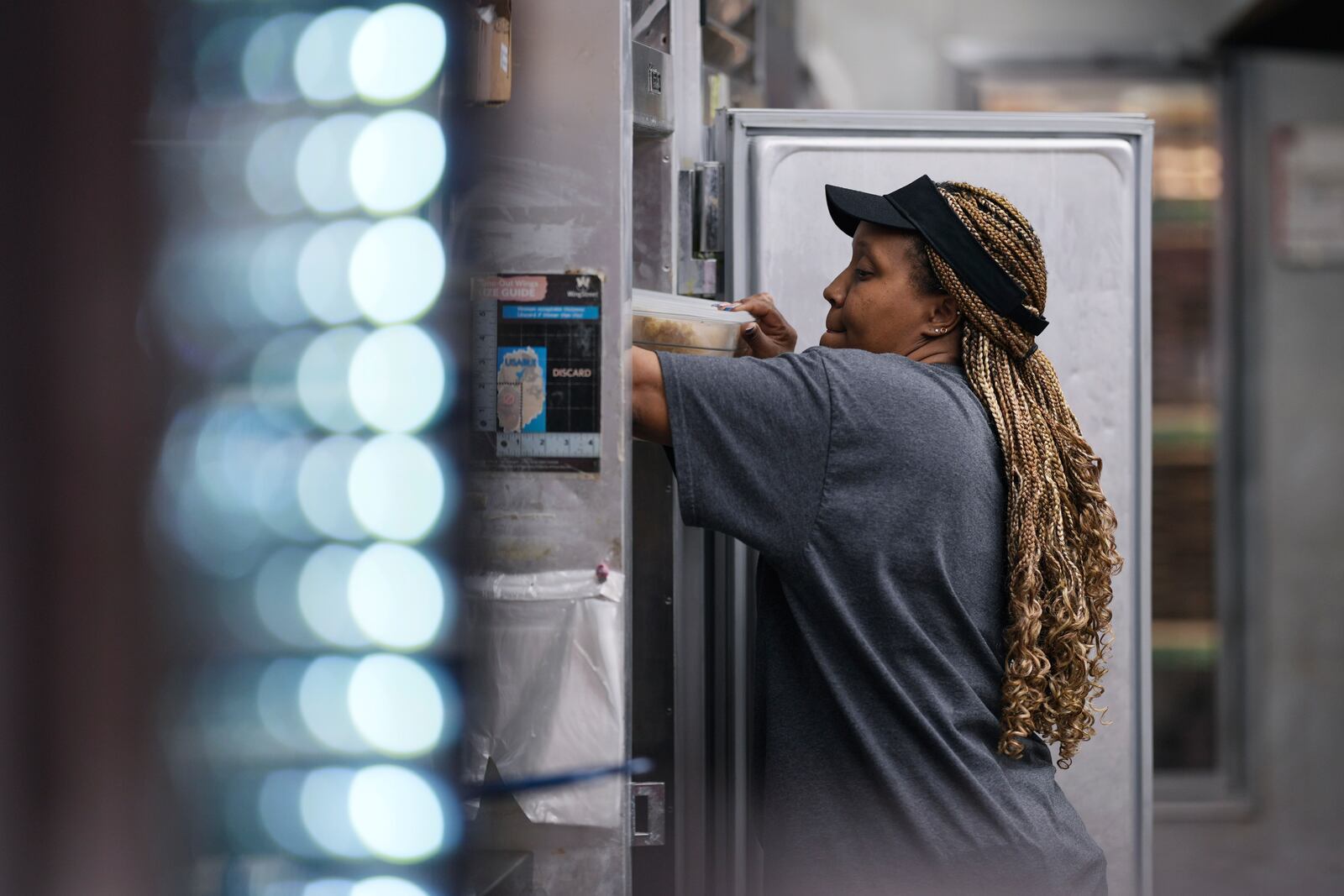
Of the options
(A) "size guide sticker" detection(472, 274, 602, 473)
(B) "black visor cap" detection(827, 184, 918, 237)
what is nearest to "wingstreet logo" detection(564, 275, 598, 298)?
(A) "size guide sticker" detection(472, 274, 602, 473)

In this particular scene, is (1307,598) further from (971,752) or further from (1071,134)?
(971,752)

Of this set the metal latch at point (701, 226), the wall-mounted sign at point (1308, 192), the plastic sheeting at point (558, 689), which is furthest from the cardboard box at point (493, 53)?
the wall-mounted sign at point (1308, 192)

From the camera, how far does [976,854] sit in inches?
47.7

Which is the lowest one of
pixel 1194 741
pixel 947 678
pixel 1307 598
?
pixel 1194 741

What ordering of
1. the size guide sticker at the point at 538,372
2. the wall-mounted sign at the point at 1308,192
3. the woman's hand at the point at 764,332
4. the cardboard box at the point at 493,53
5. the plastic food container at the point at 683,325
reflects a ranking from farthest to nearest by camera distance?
the wall-mounted sign at the point at 1308,192
the woman's hand at the point at 764,332
the plastic food container at the point at 683,325
the size guide sticker at the point at 538,372
the cardboard box at the point at 493,53

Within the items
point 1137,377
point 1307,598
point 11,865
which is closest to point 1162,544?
point 1307,598

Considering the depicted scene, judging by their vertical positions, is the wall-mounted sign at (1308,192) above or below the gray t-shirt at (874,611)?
above

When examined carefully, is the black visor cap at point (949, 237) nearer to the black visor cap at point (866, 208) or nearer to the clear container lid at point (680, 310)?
the black visor cap at point (866, 208)

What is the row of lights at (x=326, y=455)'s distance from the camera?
687 millimetres

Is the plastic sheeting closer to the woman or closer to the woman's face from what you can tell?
the woman

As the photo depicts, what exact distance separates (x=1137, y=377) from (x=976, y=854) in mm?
892

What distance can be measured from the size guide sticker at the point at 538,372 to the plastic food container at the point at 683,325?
21 centimetres

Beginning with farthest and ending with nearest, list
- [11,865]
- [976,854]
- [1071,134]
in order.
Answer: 1. [1071,134]
2. [976,854]
3. [11,865]

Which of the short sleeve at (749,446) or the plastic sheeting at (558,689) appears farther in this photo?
the short sleeve at (749,446)
